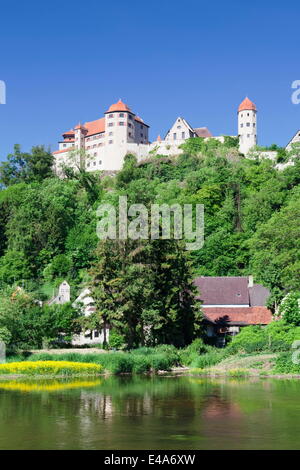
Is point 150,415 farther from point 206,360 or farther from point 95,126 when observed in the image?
point 95,126

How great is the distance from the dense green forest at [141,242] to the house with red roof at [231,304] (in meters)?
1.65

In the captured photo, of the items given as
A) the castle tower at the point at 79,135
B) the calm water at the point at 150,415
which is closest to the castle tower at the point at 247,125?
the castle tower at the point at 79,135

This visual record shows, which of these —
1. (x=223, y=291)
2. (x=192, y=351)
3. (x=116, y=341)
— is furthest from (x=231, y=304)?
(x=192, y=351)

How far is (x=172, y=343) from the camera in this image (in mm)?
45219

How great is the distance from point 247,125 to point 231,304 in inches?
2470

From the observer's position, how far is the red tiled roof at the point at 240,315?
2056 inches

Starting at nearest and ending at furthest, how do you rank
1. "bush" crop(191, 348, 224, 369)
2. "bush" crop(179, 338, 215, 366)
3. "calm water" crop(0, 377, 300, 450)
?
1. "calm water" crop(0, 377, 300, 450)
2. "bush" crop(191, 348, 224, 369)
3. "bush" crop(179, 338, 215, 366)

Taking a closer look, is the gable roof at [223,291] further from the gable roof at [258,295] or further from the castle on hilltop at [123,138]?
the castle on hilltop at [123,138]

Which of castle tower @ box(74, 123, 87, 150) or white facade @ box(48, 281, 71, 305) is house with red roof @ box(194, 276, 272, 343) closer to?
white facade @ box(48, 281, 71, 305)

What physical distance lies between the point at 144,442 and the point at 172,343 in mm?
28661

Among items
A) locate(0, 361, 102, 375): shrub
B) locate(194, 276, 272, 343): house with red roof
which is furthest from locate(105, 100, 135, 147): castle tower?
locate(0, 361, 102, 375): shrub

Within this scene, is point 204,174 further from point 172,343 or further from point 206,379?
point 206,379

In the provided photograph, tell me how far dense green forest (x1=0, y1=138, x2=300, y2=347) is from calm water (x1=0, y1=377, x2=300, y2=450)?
37.3 feet

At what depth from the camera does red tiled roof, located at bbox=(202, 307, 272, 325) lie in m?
52.2
